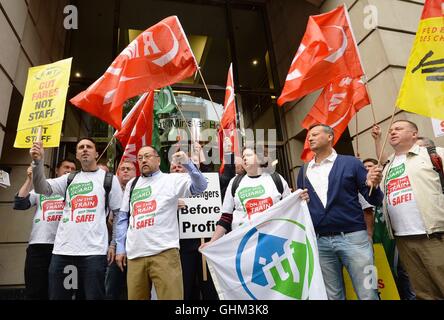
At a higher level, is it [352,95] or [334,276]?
[352,95]

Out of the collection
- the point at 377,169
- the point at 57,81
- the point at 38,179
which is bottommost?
the point at 377,169

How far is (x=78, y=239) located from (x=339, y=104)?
3699 mm

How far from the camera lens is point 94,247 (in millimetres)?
3006

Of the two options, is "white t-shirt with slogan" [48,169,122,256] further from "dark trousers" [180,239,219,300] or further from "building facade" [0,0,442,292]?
"building facade" [0,0,442,292]

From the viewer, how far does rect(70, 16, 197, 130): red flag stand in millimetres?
3660

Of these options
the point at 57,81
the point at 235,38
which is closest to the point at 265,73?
the point at 235,38

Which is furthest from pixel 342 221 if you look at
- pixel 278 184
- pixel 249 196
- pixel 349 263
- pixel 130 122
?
pixel 130 122

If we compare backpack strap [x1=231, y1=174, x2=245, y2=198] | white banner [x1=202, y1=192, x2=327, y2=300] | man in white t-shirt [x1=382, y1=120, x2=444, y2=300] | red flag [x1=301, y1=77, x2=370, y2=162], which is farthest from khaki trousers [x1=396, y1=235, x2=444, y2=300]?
backpack strap [x1=231, y1=174, x2=245, y2=198]

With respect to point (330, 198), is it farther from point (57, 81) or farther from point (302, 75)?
point (57, 81)

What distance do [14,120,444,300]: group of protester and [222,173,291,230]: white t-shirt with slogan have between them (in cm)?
1

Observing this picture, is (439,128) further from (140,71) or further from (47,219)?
(47,219)
